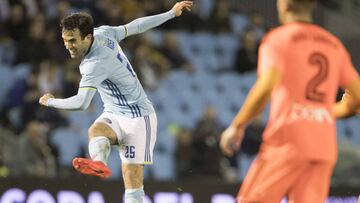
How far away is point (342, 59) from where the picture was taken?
4.77 m

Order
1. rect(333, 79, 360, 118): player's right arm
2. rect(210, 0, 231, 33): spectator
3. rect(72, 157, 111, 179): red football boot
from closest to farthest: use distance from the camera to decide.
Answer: rect(333, 79, 360, 118): player's right arm
rect(72, 157, 111, 179): red football boot
rect(210, 0, 231, 33): spectator

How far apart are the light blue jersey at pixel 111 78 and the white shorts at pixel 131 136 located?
6 cm

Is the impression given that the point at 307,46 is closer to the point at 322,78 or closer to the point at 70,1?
the point at 322,78

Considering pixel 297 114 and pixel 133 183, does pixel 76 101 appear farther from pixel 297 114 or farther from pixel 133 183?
pixel 297 114

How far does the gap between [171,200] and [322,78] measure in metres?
4.80

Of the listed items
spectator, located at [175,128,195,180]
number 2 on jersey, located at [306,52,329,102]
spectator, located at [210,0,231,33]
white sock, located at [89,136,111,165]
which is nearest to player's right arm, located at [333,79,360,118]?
number 2 on jersey, located at [306,52,329,102]

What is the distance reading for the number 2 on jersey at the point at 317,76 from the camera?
15.2 ft

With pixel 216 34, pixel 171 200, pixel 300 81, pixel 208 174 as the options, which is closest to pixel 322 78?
pixel 300 81

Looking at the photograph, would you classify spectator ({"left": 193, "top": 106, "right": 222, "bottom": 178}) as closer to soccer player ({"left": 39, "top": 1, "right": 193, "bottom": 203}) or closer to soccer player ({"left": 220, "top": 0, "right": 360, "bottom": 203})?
soccer player ({"left": 39, "top": 1, "right": 193, "bottom": 203})

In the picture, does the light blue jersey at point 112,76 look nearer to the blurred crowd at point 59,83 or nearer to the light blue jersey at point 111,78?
the light blue jersey at point 111,78

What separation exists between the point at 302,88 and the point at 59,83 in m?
7.44

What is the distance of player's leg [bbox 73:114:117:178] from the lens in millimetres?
6223

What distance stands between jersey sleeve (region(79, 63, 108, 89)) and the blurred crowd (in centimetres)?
367

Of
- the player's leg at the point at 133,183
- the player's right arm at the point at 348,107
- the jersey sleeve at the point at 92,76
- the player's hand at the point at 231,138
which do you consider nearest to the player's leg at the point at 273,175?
the player's hand at the point at 231,138
